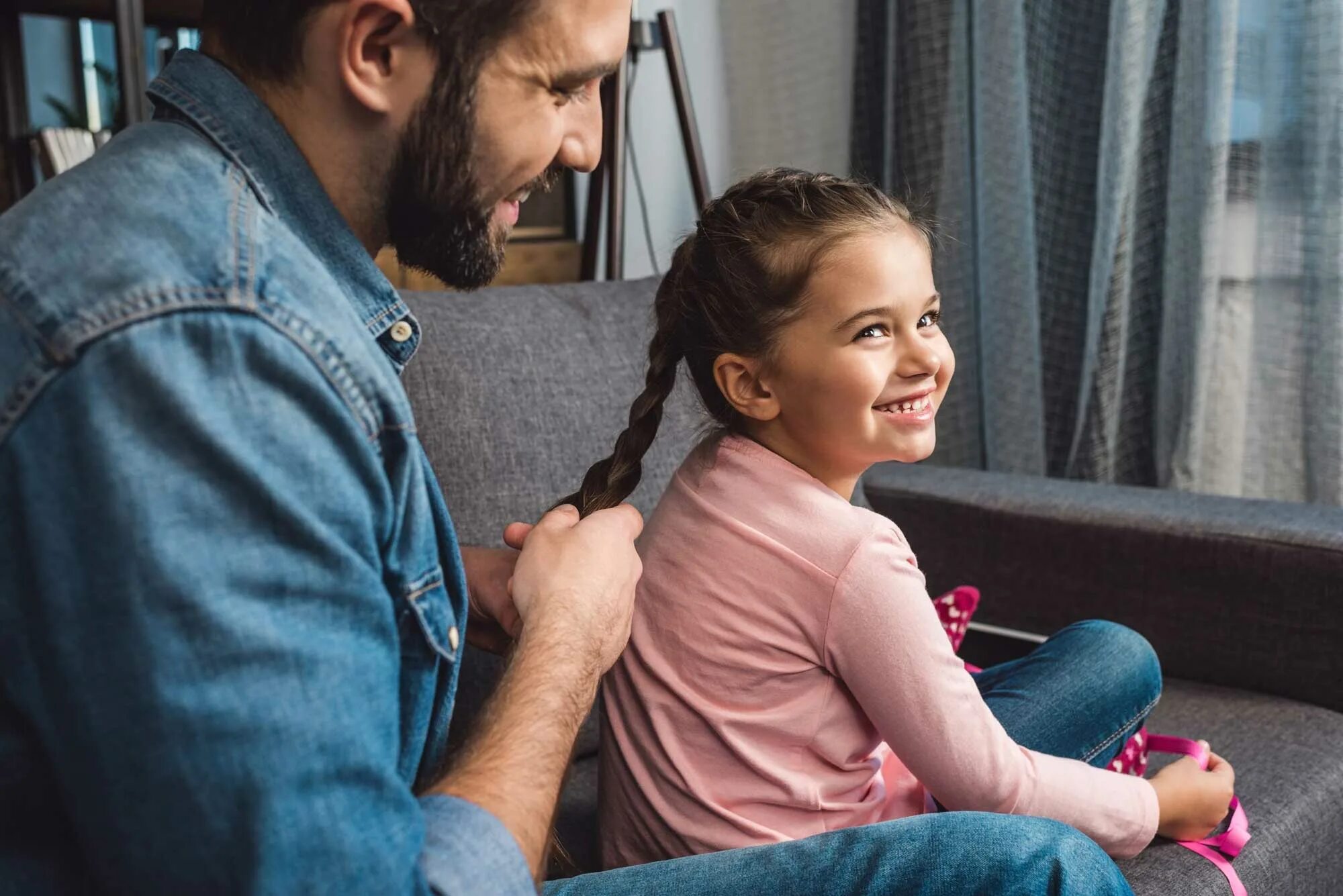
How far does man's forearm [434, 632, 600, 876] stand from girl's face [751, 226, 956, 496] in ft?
1.07

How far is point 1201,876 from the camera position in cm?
102

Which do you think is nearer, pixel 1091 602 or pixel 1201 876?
pixel 1201 876

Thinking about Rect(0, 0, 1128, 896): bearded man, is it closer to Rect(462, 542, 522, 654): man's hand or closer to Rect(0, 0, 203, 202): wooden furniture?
Rect(462, 542, 522, 654): man's hand

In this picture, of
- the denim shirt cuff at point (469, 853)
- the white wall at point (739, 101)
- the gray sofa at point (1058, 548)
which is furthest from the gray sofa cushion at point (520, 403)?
the white wall at point (739, 101)

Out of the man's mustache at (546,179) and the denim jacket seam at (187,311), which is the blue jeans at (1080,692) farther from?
the denim jacket seam at (187,311)

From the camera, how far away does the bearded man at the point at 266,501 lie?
52 cm

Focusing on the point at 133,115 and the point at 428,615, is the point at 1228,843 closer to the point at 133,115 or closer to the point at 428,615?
the point at 428,615

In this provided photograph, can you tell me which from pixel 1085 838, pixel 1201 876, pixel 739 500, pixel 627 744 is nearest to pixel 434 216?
pixel 739 500

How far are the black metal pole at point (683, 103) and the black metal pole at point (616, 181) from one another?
11cm

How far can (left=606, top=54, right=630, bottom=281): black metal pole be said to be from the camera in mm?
2006

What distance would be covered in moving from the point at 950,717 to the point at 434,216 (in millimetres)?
495

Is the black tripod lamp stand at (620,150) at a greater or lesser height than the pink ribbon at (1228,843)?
greater

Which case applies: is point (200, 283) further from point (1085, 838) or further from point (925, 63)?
point (925, 63)

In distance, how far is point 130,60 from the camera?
1.43 meters
